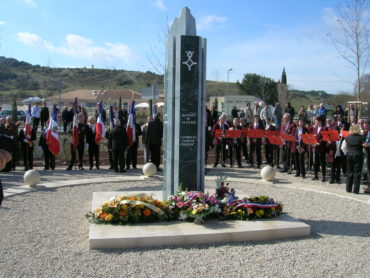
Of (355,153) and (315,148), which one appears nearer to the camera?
(355,153)

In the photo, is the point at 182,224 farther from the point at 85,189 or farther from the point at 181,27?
the point at 85,189

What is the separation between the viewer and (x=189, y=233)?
6598 mm

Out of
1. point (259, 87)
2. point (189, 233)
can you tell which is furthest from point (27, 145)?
point (259, 87)

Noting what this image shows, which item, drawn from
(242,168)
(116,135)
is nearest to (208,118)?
(242,168)

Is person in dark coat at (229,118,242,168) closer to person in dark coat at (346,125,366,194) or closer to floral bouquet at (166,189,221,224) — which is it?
person in dark coat at (346,125,366,194)

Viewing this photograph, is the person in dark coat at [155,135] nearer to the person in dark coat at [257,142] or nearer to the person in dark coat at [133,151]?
the person in dark coat at [133,151]

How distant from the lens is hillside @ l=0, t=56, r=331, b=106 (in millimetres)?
86688

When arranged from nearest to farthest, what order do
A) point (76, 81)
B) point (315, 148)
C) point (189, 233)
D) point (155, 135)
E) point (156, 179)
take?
point (189, 233) < point (315, 148) < point (156, 179) < point (155, 135) < point (76, 81)

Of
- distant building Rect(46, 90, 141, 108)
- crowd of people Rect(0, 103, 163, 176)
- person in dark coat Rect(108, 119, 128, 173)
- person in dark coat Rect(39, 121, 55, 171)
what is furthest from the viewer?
distant building Rect(46, 90, 141, 108)

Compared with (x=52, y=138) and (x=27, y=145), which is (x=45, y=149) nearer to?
(x=27, y=145)

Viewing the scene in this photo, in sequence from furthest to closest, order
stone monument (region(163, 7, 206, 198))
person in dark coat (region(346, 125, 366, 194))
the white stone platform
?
person in dark coat (region(346, 125, 366, 194)) < stone monument (region(163, 7, 206, 198)) < the white stone platform

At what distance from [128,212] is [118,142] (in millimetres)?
7163

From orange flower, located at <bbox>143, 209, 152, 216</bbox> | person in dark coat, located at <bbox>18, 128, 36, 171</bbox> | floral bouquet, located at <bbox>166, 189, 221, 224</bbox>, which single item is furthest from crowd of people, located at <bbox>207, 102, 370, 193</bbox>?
person in dark coat, located at <bbox>18, 128, 36, 171</bbox>

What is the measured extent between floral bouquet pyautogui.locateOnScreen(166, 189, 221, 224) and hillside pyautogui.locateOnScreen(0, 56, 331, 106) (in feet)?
244
